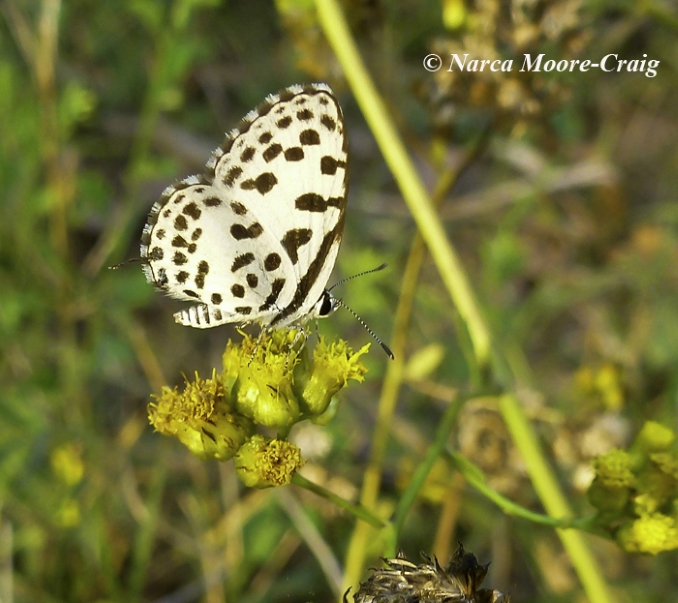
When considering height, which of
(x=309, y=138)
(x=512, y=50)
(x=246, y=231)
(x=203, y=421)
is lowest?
(x=203, y=421)

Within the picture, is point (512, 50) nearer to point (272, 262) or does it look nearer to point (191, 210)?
point (272, 262)

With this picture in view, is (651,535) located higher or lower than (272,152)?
lower

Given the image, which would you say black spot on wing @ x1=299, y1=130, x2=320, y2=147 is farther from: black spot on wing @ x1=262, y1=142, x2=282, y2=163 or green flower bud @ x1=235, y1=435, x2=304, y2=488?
green flower bud @ x1=235, y1=435, x2=304, y2=488

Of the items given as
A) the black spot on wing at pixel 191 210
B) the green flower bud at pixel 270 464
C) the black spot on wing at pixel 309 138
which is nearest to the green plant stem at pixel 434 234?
the black spot on wing at pixel 309 138

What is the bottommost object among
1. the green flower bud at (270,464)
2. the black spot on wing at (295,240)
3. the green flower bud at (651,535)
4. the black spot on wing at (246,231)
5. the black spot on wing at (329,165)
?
the green flower bud at (651,535)

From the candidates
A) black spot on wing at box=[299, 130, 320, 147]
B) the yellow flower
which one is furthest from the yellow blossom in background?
black spot on wing at box=[299, 130, 320, 147]

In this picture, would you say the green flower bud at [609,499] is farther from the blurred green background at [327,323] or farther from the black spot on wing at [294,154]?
the black spot on wing at [294,154]
